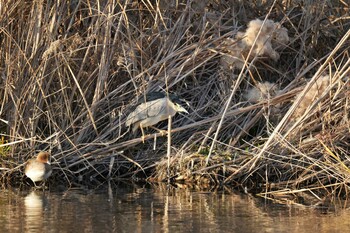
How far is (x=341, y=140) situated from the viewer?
7.87 metres

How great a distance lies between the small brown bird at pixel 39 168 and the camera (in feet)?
24.5

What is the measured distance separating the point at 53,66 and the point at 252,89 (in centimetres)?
196

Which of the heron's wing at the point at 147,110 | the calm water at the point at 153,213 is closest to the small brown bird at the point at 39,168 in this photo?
the calm water at the point at 153,213

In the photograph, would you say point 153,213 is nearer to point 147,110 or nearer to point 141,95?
point 147,110

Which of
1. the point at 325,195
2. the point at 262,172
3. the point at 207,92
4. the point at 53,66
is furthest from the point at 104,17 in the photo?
the point at 325,195

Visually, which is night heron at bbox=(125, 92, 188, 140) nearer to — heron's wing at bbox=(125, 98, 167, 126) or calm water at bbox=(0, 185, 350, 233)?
heron's wing at bbox=(125, 98, 167, 126)

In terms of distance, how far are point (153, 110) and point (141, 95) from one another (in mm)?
306

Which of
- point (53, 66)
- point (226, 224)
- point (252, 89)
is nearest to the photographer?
point (226, 224)

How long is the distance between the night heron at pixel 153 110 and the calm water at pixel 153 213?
76cm

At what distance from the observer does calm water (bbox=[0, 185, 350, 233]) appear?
5855 millimetres

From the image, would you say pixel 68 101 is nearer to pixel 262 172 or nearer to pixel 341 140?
pixel 262 172

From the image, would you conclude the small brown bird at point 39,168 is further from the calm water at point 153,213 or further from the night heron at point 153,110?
the night heron at point 153,110

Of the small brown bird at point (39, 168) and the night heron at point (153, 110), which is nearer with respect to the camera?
the small brown bird at point (39, 168)

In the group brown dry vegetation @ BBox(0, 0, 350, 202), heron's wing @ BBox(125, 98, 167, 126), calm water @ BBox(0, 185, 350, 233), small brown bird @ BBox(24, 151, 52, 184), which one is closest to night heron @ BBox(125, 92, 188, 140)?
heron's wing @ BBox(125, 98, 167, 126)
